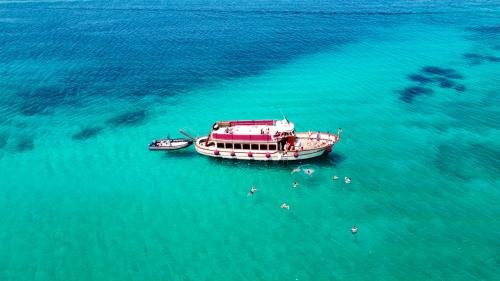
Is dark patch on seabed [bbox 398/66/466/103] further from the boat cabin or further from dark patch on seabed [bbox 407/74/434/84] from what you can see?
the boat cabin

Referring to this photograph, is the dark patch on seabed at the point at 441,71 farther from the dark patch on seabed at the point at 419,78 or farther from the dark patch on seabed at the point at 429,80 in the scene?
the dark patch on seabed at the point at 419,78

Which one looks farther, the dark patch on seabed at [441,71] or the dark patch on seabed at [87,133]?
the dark patch on seabed at [441,71]

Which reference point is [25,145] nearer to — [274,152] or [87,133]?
[87,133]

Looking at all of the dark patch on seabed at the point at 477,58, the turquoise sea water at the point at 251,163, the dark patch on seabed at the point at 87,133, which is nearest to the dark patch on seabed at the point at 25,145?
the turquoise sea water at the point at 251,163

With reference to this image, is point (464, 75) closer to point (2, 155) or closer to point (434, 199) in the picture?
point (434, 199)

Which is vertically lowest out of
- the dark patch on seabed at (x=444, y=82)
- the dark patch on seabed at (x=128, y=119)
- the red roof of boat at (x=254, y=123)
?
the dark patch on seabed at (x=128, y=119)

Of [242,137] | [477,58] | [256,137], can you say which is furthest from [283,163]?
[477,58]

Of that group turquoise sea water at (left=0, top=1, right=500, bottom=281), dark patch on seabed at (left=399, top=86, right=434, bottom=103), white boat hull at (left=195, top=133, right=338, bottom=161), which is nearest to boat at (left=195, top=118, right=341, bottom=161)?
white boat hull at (left=195, top=133, right=338, bottom=161)
